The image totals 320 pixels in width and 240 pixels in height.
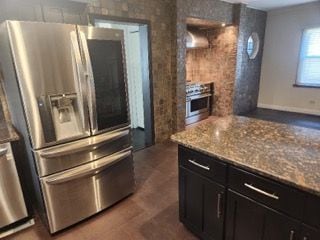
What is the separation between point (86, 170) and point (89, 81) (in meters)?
0.80

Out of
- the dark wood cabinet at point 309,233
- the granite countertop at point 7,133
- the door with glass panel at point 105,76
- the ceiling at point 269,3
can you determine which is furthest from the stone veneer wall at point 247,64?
the granite countertop at point 7,133

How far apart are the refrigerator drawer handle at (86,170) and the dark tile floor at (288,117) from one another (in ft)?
13.9

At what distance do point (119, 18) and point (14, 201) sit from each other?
246cm

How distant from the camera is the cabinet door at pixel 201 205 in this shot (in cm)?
153

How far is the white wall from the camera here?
5215 millimetres

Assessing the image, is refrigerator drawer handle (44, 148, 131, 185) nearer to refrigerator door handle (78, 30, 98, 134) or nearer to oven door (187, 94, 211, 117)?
refrigerator door handle (78, 30, 98, 134)

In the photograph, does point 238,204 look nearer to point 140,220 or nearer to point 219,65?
point 140,220

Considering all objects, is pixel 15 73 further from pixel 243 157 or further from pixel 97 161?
pixel 243 157

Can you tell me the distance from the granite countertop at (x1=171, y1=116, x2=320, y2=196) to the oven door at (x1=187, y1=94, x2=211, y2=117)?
280cm

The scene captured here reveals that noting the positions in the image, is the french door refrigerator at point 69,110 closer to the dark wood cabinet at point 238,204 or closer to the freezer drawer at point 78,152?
the freezer drawer at point 78,152

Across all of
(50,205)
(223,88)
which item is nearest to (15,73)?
(50,205)

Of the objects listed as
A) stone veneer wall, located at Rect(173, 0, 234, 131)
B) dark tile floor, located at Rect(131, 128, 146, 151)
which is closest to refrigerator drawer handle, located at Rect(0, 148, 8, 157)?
dark tile floor, located at Rect(131, 128, 146, 151)

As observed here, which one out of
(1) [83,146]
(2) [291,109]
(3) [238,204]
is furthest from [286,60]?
(1) [83,146]

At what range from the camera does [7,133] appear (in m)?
1.92
